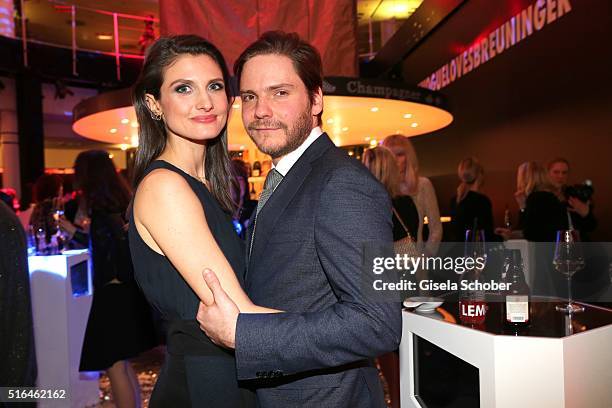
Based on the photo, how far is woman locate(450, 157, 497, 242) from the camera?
495 cm

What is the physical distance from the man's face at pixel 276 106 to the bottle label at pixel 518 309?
82 cm

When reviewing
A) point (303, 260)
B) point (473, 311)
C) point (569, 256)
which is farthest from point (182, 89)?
point (569, 256)

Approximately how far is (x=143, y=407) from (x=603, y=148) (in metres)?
4.37

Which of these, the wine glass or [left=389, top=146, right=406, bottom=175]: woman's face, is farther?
[left=389, top=146, right=406, bottom=175]: woman's face

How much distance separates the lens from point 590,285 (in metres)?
3.54

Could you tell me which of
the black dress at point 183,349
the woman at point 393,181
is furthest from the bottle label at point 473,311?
the woman at point 393,181

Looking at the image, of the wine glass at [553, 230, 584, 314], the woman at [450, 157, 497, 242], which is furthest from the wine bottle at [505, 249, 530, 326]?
the woman at [450, 157, 497, 242]

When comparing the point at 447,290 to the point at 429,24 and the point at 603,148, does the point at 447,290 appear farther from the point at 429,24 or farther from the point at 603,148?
the point at 429,24

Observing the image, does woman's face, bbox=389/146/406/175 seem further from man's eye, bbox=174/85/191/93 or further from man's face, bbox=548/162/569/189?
man's eye, bbox=174/85/191/93

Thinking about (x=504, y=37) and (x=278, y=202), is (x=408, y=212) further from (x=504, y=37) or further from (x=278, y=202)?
(x=504, y=37)

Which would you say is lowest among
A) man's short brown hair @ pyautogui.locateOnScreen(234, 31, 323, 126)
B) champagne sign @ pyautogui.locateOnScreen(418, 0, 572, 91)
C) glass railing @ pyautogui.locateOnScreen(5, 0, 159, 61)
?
man's short brown hair @ pyautogui.locateOnScreen(234, 31, 323, 126)

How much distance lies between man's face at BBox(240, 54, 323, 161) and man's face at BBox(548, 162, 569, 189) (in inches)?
157

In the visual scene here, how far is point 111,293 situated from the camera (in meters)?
3.53

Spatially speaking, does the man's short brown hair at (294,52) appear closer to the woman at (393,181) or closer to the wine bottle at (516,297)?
the wine bottle at (516,297)
